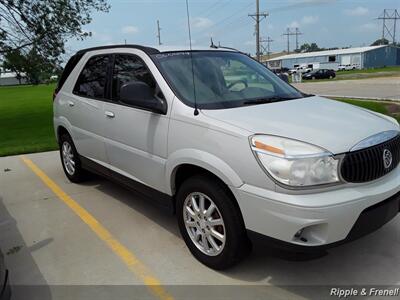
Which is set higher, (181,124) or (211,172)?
(181,124)

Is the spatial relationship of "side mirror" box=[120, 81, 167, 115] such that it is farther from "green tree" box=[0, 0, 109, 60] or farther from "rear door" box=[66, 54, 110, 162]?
"green tree" box=[0, 0, 109, 60]

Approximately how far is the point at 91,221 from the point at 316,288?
2.59 meters

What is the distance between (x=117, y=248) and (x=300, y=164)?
2.06 m

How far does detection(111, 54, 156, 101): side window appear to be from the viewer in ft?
→ 13.4

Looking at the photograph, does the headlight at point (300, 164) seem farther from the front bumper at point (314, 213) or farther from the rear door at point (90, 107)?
the rear door at point (90, 107)

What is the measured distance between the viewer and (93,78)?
5.11m

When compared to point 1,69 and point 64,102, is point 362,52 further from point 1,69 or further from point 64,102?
point 64,102

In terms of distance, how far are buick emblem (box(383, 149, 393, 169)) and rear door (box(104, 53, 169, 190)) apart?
5.91 ft

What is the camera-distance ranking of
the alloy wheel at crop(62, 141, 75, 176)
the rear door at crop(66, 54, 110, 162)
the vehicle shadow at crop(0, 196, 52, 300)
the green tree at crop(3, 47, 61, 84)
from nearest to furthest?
the vehicle shadow at crop(0, 196, 52, 300) < the rear door at crop(66, 54, 110, 162) < the alloy wheel at crop(62, 141, 75, 176) < the green tree at crop(3, 47, 61, 84)

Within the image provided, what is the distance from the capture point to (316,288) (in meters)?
3.17

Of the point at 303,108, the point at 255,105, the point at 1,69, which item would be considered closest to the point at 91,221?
the point at 255,105

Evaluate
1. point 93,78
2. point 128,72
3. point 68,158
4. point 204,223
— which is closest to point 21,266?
point 204,223

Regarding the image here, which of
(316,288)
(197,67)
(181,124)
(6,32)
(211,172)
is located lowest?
(316,288)

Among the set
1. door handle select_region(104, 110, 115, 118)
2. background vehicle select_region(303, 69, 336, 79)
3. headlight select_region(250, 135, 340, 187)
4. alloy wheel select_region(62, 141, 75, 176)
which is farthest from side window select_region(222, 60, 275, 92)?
background vehicle select_region(303, 69, 336, 79)
